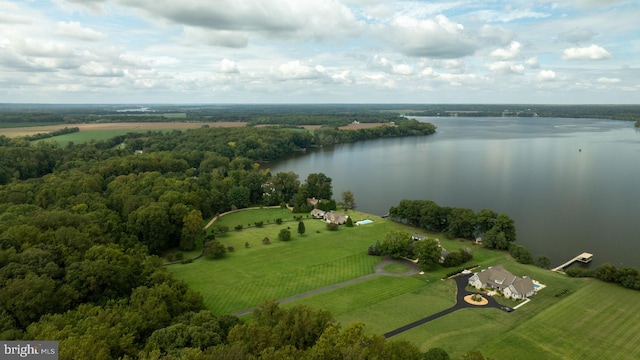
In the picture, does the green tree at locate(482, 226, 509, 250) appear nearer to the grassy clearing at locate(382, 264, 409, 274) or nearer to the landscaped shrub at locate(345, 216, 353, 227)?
the grassy clearing at locate(382, 264, 409, 274)

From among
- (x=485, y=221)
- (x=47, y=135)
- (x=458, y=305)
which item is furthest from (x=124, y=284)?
(x=47, y=135)

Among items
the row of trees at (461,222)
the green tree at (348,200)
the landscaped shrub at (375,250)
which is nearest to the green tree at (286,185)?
the green tree at (348,200)

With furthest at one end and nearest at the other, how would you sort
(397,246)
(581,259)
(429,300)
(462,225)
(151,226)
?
1. (462,225)
2. (151,226)
3. (397,246)
4. (581,259)
5. (429,300)

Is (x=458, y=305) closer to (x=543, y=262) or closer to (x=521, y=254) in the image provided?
(x=521, y=254)

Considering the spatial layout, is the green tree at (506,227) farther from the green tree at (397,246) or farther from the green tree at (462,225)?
the green tree at (397,246)

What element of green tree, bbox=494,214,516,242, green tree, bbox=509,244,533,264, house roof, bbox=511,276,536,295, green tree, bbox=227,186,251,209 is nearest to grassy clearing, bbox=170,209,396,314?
green tree, bbox=227,186,251,209
